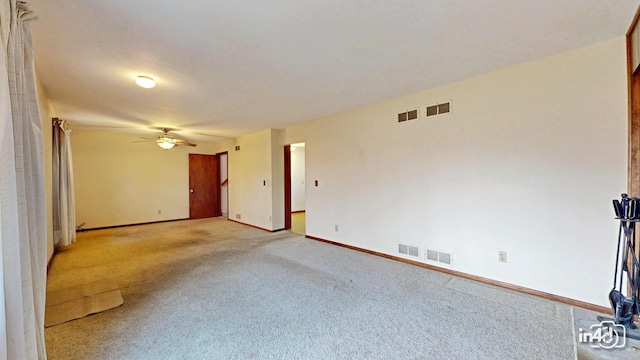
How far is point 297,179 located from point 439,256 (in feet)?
20.0

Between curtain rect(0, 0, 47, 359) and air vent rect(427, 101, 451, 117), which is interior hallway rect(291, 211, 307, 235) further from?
curtain rect(0, 0, 47, 359)

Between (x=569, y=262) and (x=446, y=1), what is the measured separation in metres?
2.67

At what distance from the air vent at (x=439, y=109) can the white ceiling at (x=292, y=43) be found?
0.95 feet

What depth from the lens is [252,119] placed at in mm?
4977

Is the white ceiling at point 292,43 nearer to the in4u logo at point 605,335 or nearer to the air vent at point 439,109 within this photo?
the air vent at point 439,109

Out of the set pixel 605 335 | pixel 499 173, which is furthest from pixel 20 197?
pixel 499 173

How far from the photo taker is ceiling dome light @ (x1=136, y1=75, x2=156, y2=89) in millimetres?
2922

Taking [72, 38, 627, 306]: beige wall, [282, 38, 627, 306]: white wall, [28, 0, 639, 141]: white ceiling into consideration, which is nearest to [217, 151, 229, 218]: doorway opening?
[72, 38, 627, 306]: beige wall

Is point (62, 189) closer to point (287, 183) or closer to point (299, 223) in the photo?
point (287, 183)

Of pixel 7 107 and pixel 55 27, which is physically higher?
pixel 55 27

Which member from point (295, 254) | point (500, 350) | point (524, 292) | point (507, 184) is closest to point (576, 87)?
Result: point (507, 184)

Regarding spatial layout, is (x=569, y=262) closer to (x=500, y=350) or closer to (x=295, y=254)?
(x=500, y=350)

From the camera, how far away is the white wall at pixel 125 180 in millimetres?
6082

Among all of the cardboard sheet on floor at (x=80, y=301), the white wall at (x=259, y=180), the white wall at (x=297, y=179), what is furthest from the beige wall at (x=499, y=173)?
the white wall at (x=297, y=179)
